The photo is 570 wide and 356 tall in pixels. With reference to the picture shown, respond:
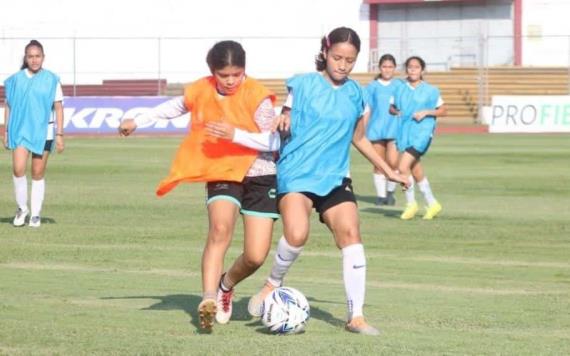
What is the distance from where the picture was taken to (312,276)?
40.5ft

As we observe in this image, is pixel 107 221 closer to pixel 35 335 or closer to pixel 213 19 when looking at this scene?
pixel 35 335

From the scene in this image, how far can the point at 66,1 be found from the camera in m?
Result: 58.3

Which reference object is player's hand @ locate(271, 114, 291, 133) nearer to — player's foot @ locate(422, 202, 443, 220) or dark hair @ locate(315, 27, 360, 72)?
dark hair @ locate(315, 27, 360, 72)

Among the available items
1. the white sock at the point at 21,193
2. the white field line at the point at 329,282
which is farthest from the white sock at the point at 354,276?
the white sock at the point at 21,193

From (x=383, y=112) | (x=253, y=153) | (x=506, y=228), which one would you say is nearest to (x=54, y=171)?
(x=383, y=112)

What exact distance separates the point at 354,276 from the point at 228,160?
1.11 meters

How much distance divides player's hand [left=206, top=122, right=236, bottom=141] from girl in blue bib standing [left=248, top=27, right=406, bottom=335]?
407 mm

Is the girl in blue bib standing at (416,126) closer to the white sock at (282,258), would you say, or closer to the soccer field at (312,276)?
the soccer field at (312,276)

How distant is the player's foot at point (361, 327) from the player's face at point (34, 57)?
8288 millimetres

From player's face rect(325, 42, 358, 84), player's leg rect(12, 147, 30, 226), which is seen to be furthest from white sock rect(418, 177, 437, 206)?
player's face rect(325, 42, 358, 84)

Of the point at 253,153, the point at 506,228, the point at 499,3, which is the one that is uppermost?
the point at 499,3

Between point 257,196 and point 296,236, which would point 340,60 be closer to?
point 257,196

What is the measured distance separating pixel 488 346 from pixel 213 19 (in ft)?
160

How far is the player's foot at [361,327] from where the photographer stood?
29.1 ft
